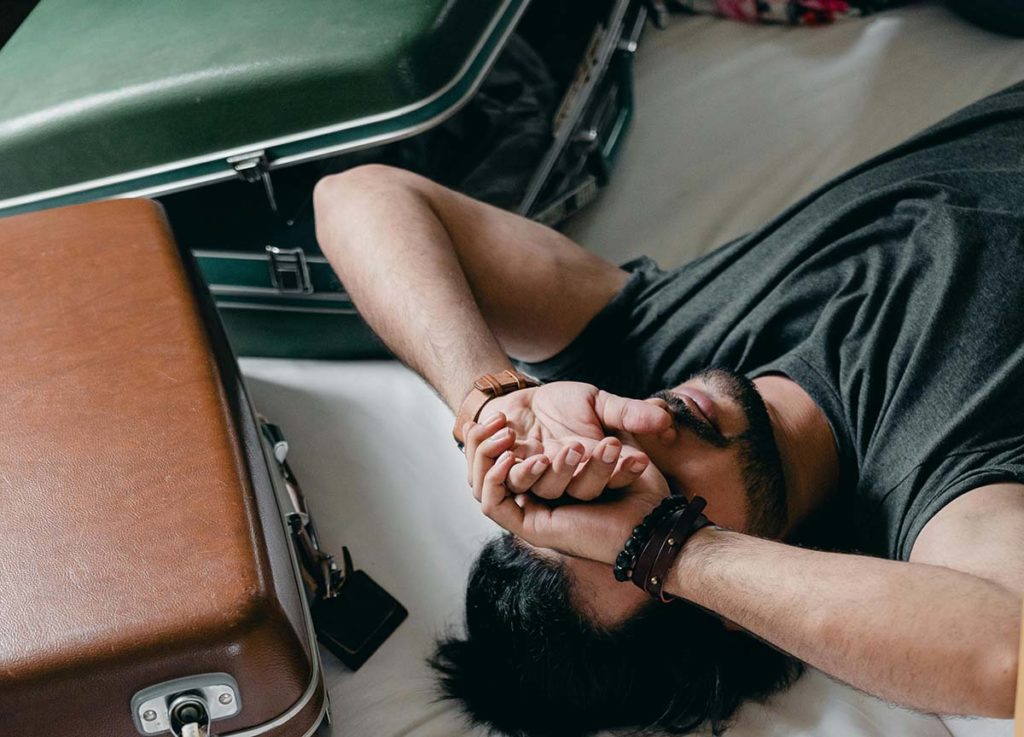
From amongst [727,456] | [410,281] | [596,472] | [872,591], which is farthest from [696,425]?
[410,281]

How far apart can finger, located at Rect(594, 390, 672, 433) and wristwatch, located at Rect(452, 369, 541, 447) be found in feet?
0.29

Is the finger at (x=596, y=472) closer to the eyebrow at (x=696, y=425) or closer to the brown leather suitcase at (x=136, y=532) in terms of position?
the eyebrow at (x=696, y=425)

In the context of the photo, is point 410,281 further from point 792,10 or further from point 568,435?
point 792,10

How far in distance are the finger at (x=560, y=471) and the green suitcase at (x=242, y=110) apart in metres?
0.47

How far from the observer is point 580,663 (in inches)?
36.7

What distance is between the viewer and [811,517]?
104 cm

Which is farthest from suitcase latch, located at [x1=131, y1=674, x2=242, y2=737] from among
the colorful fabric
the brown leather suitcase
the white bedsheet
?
the colorful fabric

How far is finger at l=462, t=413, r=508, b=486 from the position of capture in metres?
0.91

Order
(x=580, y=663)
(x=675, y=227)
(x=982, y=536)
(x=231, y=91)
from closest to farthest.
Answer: (x=982, y=536) → (x=580, y=663) → (x=231, y=91) → (x=675, y=227)

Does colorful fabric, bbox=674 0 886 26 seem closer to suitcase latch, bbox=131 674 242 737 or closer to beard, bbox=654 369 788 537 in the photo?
beard, bbox=654 369 788 537

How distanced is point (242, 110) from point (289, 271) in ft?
0.64

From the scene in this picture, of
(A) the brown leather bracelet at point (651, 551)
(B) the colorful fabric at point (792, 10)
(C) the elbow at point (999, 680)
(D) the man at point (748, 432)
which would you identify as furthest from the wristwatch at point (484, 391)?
(B) the colorful fabric at point (792, 10)

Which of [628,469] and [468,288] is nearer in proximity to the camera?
[628,469]

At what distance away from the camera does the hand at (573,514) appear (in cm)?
86
